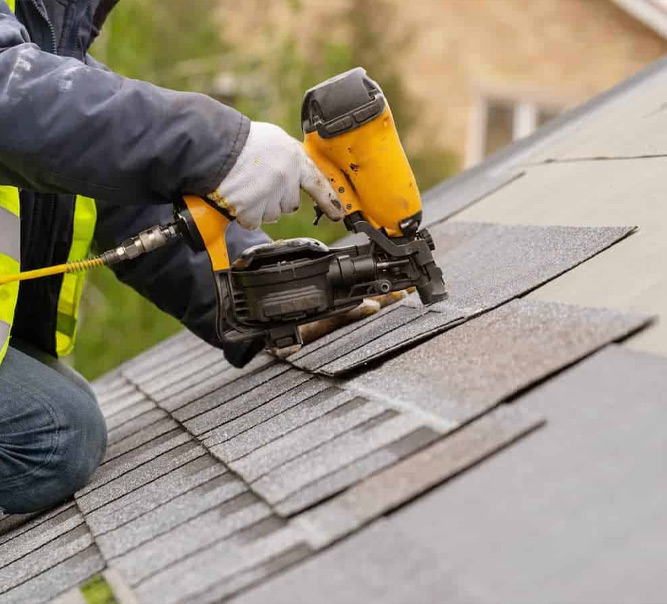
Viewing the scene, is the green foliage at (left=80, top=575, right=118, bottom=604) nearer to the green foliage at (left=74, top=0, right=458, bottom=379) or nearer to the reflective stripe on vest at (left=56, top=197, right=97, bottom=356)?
the reflective stripe on vest at (left=56, top=197, right=97, bottom=356)

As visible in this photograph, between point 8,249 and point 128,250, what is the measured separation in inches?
12.5

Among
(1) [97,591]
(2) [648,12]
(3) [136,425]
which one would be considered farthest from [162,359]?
(2) [648,12]

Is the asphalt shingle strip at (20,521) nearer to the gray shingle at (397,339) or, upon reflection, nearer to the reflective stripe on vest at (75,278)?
the reflective stripe on vest at (75,278)

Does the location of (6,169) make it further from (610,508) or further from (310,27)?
(310,27)

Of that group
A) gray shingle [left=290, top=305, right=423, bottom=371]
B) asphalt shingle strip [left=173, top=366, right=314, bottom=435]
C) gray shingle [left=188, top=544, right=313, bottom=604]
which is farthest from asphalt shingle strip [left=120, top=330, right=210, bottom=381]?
gray shingle [left=188, top=544, right=313, bottom=604]

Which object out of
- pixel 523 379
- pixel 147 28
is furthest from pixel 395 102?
pixel 523 379

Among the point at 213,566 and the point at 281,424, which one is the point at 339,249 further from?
the point at 213,566

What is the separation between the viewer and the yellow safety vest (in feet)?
6.51

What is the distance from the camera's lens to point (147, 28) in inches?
305

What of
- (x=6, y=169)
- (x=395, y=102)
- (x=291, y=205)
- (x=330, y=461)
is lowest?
(x=395, y=102)

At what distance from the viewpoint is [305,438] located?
1514mm

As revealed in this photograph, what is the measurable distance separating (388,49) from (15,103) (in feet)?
34.3

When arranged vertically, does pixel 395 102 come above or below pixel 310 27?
below

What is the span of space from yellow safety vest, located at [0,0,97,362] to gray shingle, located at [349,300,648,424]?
884mm
